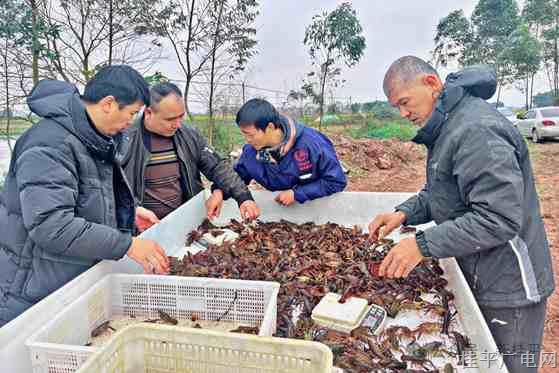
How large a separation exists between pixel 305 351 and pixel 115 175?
56.2 inches

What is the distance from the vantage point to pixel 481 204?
1.67 metres

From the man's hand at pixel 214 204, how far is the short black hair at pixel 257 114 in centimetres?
61

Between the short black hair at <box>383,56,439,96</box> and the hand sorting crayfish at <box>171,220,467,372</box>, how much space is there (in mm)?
1015

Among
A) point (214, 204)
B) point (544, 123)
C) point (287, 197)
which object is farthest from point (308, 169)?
point (544, 123)

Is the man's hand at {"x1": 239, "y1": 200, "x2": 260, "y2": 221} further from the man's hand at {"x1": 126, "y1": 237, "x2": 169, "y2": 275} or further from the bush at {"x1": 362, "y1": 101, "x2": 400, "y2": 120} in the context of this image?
the bush at {"x1": 362, "y1": 101, "x2": 400, "y2": 120}

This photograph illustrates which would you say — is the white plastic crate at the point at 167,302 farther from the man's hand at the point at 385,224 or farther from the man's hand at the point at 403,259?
the man's hand at the point at 385,224

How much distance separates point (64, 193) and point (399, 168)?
11.9 meters

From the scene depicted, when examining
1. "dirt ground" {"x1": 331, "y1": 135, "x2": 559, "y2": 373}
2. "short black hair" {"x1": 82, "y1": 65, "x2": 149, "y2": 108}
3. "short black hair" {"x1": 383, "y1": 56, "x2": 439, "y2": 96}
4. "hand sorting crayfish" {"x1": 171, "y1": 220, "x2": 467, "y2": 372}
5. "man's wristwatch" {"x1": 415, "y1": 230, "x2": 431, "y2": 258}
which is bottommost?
"dirt ground" {"x1": 331, "y1": 135, "x2": 559, "y2": 373}

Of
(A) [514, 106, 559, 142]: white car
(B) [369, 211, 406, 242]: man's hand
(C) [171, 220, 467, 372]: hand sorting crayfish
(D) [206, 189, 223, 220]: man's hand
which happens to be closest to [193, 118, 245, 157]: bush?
(D) [206, 189, 223, 220]: man's hand

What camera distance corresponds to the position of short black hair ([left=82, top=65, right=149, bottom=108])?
1.84m

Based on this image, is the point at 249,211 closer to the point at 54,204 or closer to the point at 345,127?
the point at 54,204

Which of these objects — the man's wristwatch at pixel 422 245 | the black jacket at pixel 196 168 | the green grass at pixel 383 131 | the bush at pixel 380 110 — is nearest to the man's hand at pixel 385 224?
the man's wristwatch at pixel 422 245

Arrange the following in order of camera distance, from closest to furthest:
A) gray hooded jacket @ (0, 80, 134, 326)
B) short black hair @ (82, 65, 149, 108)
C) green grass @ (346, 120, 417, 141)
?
gray hooded jacket @ (0, 80, 134, 326)
short black hair @ (82, 65, 149, 108)
green grass @ (346, 120, 417, 141)

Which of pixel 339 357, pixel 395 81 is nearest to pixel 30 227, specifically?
pixel 339 357
